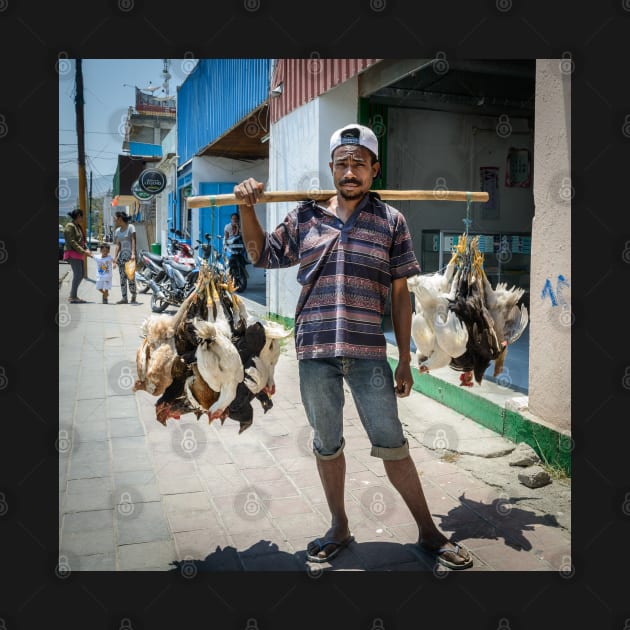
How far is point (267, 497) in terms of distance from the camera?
366 centimetres

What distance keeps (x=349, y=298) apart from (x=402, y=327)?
334mm

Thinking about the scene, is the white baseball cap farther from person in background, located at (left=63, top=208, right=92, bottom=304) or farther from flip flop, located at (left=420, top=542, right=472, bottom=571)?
person in background, located at (left=63, top=208, right=92, bottom=304)

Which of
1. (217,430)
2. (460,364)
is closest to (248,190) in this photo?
(460,364)

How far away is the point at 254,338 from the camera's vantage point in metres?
2.87

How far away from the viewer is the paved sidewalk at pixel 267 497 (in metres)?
2.98

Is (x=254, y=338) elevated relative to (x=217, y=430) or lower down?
elevated

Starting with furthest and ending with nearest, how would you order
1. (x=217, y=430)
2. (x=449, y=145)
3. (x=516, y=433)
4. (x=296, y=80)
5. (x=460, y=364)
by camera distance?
(x=449, y=145) < (x=296, y=80) < (x=217, y=430) < (x=516, y=433) < (x=460, y=364)

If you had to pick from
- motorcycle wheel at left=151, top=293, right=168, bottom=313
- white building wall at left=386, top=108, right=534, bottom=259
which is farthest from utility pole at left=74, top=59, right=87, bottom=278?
white building wall at left=386, top=108, right=534, bottom=259

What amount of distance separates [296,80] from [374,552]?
6656mm

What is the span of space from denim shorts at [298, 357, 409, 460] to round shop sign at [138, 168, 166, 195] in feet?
61.8

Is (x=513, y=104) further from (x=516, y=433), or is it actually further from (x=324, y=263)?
(x=324, y=263)

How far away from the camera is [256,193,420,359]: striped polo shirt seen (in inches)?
108

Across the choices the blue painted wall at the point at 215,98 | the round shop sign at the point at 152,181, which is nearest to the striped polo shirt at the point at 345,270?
the blue painted wall at the point at 215,98

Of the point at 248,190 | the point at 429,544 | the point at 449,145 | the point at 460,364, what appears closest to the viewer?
the point at 248,190
